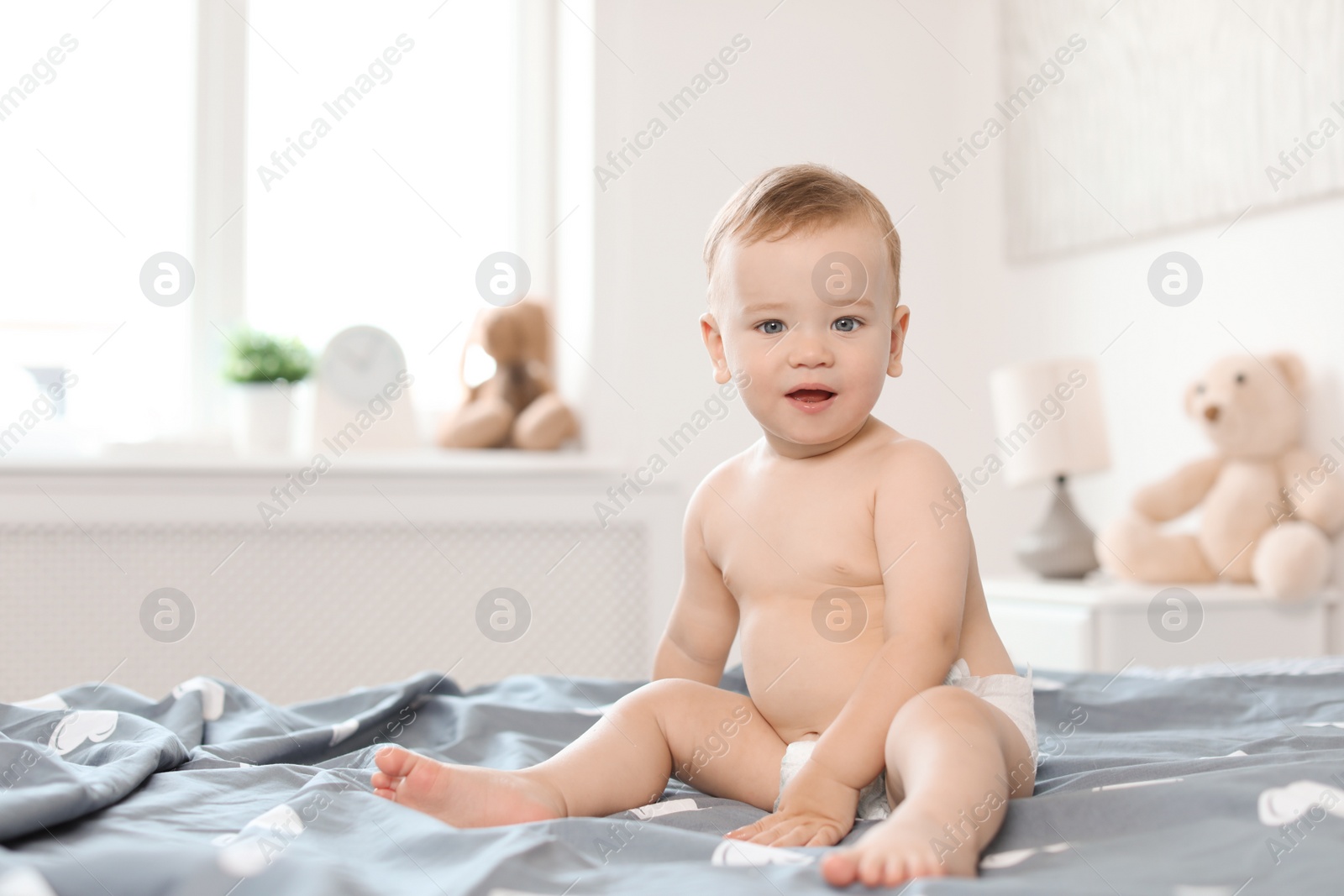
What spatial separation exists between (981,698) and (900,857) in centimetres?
27

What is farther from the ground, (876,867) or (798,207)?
(798,207)

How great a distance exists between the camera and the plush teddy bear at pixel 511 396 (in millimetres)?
2406

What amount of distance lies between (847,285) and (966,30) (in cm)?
209

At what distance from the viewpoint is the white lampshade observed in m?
2.03

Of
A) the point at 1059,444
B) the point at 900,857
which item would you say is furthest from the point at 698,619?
the point at 1059,444

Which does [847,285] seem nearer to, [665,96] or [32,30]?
[665,96]

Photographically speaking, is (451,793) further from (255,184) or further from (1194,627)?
(255,184)

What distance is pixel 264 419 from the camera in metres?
2.32

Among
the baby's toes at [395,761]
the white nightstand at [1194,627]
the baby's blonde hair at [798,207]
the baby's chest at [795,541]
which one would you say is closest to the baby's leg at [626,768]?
the baby's toes at [395,761]

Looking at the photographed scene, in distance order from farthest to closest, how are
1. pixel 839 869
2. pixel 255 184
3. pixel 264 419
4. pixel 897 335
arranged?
pixel 255 184 → pixel 264 419 → pixel 897 335 → pixel 839 869

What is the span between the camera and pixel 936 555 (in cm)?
83

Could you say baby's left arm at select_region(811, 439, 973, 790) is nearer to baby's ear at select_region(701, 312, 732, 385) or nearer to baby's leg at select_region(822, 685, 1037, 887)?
baby's leg at select_region(822, 685, 1037, 887)

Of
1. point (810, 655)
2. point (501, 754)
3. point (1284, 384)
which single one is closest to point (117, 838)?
point (501, 754)

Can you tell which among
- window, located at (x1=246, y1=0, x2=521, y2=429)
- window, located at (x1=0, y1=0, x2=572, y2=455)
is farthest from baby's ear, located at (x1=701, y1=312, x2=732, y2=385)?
window, located at (x1=246, y1=0, x2=521, y2=429)
